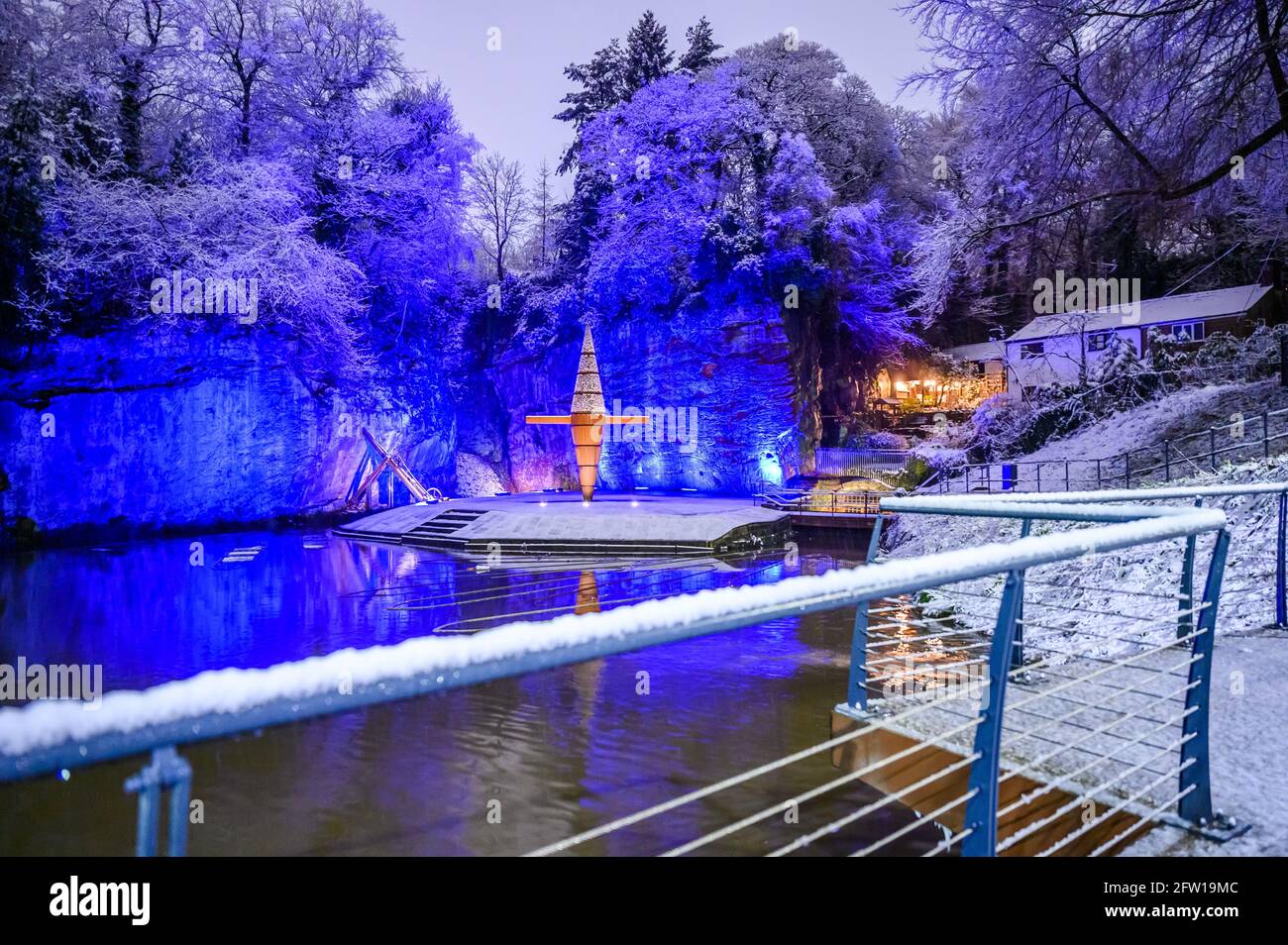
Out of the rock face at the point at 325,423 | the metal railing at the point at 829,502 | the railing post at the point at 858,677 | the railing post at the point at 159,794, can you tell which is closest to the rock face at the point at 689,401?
the rock face at the point at 325,423

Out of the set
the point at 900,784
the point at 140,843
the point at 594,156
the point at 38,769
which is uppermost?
the point at 594,156

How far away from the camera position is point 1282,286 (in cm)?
1995

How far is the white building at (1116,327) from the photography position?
25656 mm

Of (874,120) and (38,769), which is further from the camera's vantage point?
(874,120)

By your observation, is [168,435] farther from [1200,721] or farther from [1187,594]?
[1200,721]

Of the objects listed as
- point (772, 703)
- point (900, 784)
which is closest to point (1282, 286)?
point (772, 703)

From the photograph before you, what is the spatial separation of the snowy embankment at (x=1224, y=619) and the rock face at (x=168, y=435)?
1883 cm

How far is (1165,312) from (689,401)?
1750 centimetres

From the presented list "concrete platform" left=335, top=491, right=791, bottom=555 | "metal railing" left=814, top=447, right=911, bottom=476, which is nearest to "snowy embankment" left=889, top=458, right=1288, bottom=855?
"concrete platform" left=335, top=491, right=791, bottom=555

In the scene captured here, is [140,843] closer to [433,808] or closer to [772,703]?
[433,808]

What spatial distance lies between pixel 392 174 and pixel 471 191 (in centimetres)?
392

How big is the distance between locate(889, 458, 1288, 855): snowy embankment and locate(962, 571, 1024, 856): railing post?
15cm

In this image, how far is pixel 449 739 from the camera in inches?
259
